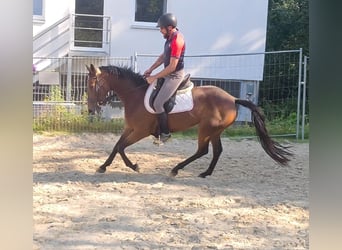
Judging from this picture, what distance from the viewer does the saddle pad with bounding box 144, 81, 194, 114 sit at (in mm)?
3842

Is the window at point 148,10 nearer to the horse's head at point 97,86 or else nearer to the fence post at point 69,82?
the fence post at point 69,82

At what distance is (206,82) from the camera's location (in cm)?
704

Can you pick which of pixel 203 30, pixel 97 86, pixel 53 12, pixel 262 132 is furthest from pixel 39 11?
pixel 262 132

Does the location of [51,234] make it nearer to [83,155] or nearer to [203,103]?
[203,103]

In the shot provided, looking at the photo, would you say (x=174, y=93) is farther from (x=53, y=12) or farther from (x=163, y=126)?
(x=53, y=12)

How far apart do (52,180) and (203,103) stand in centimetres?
131

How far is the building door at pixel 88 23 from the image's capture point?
21.9ft

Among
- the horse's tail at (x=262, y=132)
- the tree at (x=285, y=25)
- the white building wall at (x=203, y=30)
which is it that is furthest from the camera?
the tree at (x=285, y=25)

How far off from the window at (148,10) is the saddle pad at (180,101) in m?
2.80

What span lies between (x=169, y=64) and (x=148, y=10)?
2.99m

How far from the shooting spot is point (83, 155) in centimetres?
491

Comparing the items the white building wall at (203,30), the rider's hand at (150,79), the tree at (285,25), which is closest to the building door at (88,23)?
the white building wall at (203,30)

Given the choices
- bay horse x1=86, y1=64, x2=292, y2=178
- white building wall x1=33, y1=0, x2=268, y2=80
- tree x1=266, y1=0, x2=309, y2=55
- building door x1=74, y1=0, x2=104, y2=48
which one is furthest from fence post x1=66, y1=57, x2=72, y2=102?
tree x1=266, y1=0, x2=309, y2=55

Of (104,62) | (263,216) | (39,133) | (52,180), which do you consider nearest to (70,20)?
(104,62)
